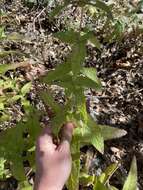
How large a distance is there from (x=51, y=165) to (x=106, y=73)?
2.13m

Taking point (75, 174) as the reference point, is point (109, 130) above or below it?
above

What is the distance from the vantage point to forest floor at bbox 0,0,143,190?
11.1 feet

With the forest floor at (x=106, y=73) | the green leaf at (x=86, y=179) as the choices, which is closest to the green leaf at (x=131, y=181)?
the green leaf at (x=86, y=179)

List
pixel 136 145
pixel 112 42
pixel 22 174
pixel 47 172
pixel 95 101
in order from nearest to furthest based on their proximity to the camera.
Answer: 1. pixel 47 172
2. pixel 22 174
3. pixel 136 145
4. pixel 95 101
5. pixel 112 42

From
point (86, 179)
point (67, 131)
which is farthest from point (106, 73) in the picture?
point (67, 131)

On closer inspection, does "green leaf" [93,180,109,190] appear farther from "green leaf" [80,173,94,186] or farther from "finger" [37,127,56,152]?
"finger" [37,127,56,152]

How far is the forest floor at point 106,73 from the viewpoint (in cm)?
338

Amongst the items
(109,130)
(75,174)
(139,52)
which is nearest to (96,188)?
(75,174)

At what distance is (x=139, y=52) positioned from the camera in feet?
13.8

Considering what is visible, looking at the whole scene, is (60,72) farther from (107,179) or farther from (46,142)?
(107,179)

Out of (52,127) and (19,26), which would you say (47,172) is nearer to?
(52,127)

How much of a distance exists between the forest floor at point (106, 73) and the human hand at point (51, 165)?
1185mm

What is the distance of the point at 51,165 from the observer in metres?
1.94

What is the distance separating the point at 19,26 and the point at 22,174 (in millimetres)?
1964
